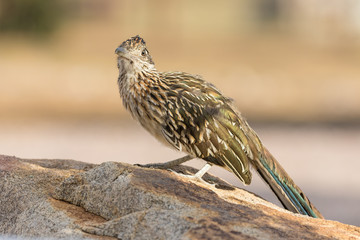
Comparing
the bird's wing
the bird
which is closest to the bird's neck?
the bird

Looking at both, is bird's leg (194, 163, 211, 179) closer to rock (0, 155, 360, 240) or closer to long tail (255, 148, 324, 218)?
rock (0, 155, 360, 240)

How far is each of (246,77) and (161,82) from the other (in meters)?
17.2

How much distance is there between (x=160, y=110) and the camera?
18.7ft

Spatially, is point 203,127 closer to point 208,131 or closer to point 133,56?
point 208,131

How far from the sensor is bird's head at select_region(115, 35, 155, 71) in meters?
5.84

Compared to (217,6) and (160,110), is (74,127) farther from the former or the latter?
(217,6)

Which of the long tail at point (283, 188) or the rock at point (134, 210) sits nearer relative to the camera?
the rock at point (134, 210)

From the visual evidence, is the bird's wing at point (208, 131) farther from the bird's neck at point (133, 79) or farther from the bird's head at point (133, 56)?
the bird's head at point (133, 56)

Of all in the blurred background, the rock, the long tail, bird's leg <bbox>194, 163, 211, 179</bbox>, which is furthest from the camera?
the blurred background

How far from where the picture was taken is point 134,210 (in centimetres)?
448

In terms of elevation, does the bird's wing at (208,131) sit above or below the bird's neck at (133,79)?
below

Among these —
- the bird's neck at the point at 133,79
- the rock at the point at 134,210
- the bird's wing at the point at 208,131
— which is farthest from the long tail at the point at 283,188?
the bird's neck at the point at 133,79

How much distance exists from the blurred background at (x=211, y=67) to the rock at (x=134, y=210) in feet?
21.8

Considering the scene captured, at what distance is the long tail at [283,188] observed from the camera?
18.2 feet
